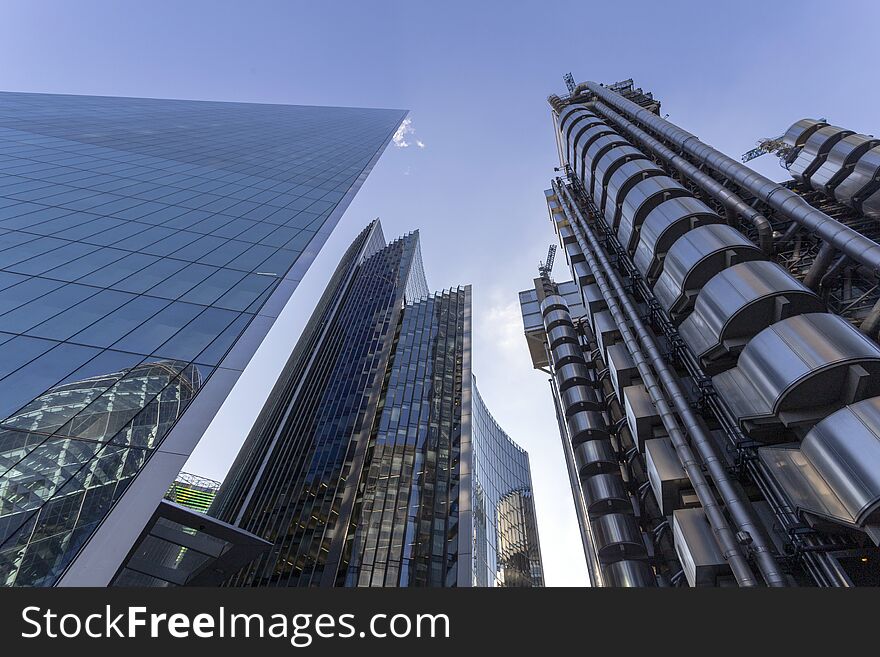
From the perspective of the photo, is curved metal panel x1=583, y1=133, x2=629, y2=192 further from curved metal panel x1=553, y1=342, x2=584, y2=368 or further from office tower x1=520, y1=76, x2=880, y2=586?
curved metal panel x1=553, y1=342, x2=584, y2=368

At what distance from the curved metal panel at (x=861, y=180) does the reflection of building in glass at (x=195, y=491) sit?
105738 millimetres

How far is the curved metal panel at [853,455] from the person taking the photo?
9.10m

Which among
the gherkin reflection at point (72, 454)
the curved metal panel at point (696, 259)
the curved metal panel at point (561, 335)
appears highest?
the curved metal panel at point (561, 335)

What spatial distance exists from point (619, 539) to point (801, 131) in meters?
29.1

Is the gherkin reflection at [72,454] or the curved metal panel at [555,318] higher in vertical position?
the curved metal panel at [555,318]

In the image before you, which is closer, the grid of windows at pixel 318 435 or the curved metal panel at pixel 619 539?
the curved metal panel at pixel 619 539

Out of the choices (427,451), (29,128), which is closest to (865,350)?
(427,451)

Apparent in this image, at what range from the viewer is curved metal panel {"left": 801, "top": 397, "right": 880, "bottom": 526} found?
29.9 ft

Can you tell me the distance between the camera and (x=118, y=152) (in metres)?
37.2

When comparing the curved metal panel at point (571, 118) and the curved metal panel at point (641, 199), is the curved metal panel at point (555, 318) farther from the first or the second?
the curved metal panel at point (571, 118)

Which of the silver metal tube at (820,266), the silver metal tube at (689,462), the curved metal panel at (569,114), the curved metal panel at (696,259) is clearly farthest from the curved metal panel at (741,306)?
the curved metal panel at (569,114)

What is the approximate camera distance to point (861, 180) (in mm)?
20203

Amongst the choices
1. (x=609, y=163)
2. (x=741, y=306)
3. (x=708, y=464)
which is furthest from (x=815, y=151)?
(x=708, y=464)

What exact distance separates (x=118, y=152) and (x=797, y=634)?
51.6 metres
